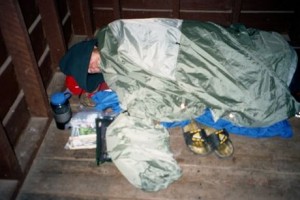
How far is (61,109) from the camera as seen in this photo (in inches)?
78.9

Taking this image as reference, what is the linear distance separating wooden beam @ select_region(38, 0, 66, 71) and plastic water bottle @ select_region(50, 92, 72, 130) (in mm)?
548

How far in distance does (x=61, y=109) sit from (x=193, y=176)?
0.91 m

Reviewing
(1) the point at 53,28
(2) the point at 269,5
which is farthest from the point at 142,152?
(2) the point at 269,5

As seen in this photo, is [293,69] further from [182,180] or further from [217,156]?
[182,180]

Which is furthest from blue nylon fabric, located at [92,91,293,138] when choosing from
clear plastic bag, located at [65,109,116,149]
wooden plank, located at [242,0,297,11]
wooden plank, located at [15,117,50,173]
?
wooden plank, located at [242,0,297,11]

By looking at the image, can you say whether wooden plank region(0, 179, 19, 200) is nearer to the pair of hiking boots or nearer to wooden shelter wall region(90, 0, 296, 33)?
the pair of hiking boots

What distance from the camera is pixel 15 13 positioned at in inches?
63.9

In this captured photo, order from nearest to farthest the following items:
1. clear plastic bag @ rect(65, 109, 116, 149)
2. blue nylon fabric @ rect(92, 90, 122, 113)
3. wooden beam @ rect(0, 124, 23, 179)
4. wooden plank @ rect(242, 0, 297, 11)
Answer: wooden beam @ rect(0, 124, 23, 179), clear plastic bag @ rect(65, 109, 116, 149), blue nylon fabric @ rect(92, 90, 122, 113), wooden plank @ rect(242, 0, 297, 11)

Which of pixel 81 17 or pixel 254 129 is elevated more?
pixel 81 17

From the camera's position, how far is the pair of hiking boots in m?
1.87

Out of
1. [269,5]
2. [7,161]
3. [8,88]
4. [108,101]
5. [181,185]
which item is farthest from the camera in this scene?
[269,5]

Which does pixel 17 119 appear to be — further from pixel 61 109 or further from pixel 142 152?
pixel 142 152

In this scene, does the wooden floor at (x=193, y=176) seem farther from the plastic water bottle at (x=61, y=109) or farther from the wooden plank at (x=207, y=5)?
the wooden plank at (x=207, y=5)

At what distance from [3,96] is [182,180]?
111 centimetres
